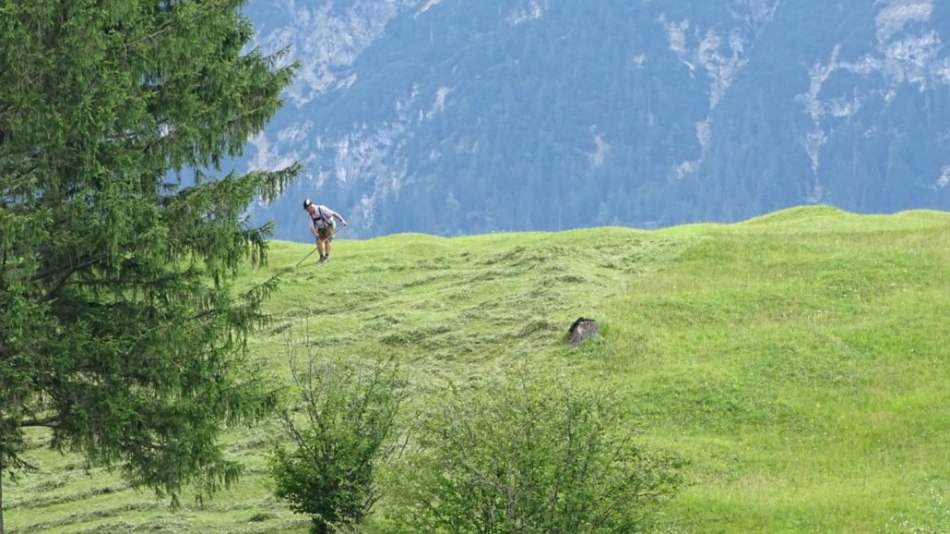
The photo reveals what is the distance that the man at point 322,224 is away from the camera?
173 ft

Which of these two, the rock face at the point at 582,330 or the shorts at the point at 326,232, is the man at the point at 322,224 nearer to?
the shorts at the point at 326,232

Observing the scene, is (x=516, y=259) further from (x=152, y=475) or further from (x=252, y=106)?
(x=152, y=475)

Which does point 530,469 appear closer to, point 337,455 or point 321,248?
point 337,455

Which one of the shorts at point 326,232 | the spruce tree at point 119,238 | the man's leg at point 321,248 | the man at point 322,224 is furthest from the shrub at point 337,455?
the man's leg at point 321,248

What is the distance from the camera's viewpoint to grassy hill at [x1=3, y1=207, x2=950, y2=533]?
31.3 metres

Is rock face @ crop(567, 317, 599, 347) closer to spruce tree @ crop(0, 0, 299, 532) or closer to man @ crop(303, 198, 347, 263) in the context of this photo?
man @ crop(303, 198, 347, 263)

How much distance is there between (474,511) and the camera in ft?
81.6

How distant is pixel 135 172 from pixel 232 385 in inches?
173

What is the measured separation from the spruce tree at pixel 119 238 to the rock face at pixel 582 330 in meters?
13.8

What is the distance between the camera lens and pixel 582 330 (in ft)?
135

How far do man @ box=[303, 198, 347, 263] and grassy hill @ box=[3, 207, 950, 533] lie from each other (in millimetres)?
663

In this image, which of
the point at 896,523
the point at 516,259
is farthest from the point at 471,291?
the point at 896,523

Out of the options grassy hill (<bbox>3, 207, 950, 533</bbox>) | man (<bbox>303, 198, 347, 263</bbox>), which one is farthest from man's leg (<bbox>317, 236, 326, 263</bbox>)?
grassy hill (<bbox>3, 207, 950, 533</bbox>)

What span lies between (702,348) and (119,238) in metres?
19.0
